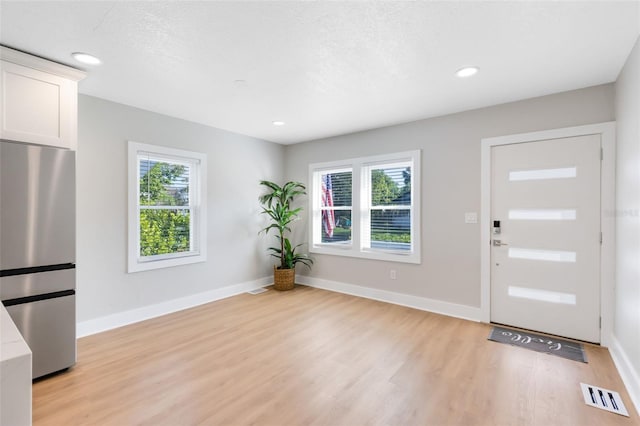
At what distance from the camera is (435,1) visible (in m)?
1.73

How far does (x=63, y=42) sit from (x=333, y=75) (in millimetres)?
2050

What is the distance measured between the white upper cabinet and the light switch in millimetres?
4053

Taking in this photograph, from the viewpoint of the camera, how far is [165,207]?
12.7ft

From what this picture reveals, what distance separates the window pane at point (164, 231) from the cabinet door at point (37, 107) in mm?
1335

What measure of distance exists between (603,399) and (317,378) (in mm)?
1989

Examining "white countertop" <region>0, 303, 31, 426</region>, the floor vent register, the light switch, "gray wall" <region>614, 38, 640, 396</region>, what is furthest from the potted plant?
"white countertop" <region>0, 303, 31, 426</region>

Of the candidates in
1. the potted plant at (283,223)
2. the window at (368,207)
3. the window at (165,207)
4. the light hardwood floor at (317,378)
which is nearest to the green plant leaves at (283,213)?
the potted plant at (283,223)

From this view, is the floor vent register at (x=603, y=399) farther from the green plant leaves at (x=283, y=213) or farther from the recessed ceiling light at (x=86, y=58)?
the recessed ceiling light at (x=86, y=58)

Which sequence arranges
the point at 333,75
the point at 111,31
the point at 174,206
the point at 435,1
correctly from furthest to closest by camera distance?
the point at 174,206
the point at 333,75
the point at 111,31
the point at 435,1

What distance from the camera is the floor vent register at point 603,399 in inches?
77.5

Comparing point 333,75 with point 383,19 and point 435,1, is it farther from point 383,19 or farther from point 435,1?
point 435,1

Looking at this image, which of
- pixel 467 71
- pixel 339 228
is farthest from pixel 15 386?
pixel 339 228

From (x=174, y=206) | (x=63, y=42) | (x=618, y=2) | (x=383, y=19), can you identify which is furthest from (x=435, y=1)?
(x=174, y=206)

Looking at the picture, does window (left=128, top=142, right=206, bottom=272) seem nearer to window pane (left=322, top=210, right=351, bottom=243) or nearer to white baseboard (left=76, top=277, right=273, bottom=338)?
white baseboard (left=76, top=277, right=273, bottom=338)
